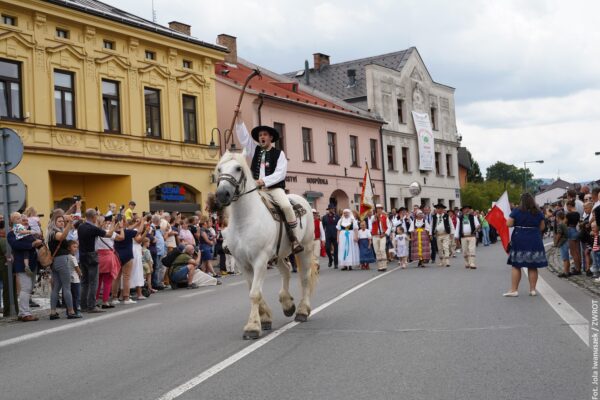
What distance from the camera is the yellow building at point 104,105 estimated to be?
23.8m

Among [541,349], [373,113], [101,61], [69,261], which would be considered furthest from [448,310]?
[373,113]

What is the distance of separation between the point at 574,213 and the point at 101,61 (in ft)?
58.3

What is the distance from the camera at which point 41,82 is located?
2433cm

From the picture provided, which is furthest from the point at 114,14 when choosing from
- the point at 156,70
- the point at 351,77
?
the point at 351,77

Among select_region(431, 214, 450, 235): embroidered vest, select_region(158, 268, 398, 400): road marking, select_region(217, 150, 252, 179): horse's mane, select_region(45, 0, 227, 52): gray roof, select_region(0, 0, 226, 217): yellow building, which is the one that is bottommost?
select_region(158, 268, 398, 400): road marking

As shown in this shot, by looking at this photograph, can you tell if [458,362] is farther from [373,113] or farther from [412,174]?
[412,174]

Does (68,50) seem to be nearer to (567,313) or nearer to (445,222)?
(445,222)

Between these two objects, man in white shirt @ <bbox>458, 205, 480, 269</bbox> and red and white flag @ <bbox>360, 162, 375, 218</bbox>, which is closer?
man in white shirt @ <bbox>458, 205, 480, 269</bbox>

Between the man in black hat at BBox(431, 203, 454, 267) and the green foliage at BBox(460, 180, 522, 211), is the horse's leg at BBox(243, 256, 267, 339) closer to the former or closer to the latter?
the man in black hat at BBox(431, 203, 454, 267)

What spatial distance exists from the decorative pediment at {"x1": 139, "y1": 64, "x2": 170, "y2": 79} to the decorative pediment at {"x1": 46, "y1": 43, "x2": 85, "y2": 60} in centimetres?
303

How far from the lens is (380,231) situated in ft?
76.6

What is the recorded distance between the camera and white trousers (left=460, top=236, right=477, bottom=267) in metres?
20.6

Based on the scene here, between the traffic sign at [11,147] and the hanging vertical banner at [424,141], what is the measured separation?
39.9 metres

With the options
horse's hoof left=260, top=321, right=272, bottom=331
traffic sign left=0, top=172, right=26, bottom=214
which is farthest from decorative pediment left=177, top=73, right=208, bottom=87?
horse's hoof left=260, top=321, right=272, bottom=331
